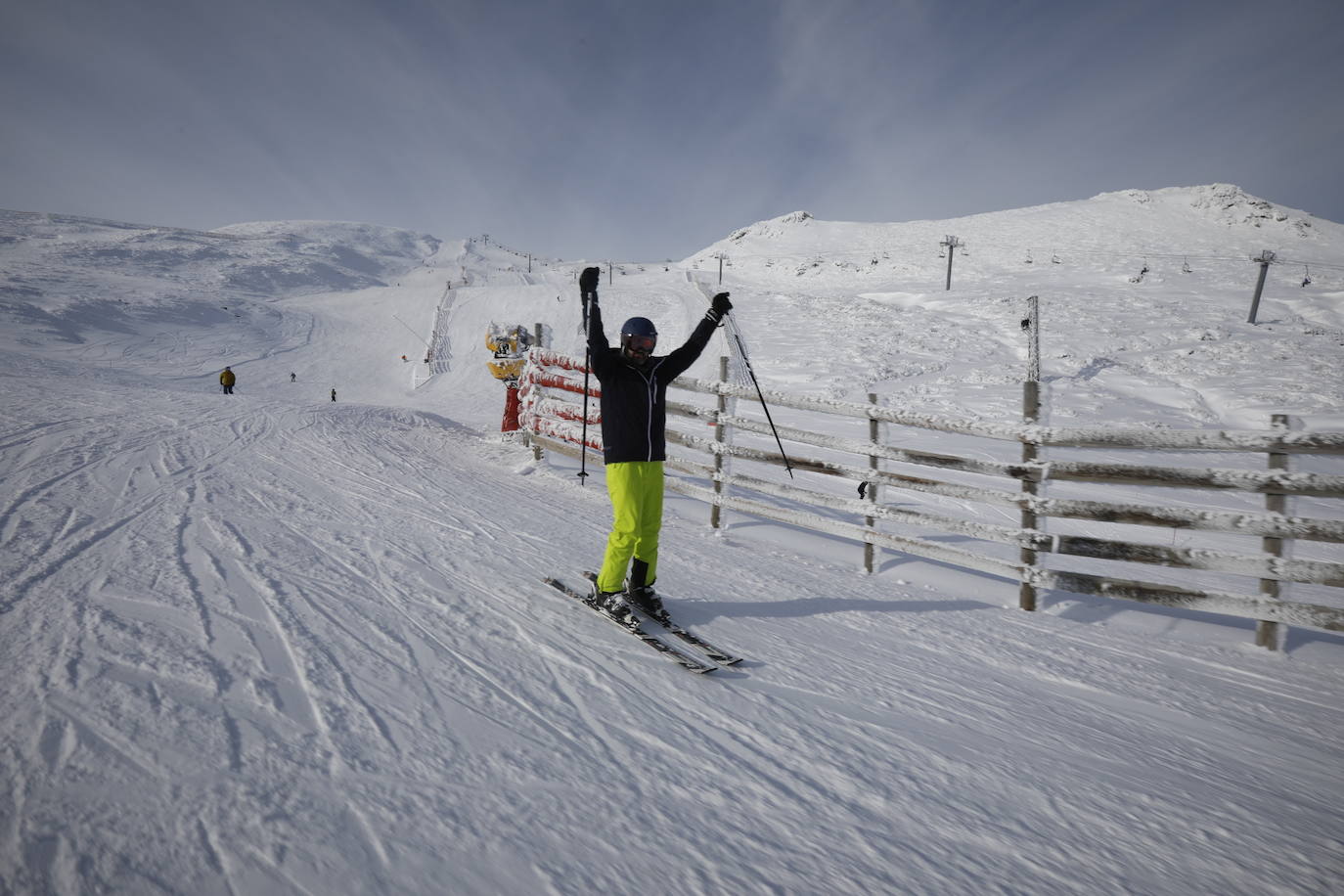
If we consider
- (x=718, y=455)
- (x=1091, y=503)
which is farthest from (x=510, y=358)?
(x=1091, y=503)

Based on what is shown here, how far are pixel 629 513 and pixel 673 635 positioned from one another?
2.70 feet

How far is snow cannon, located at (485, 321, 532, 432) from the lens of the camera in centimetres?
987

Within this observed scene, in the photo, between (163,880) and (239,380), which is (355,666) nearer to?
(163,880)

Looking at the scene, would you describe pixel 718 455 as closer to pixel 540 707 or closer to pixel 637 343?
pixel 637 343

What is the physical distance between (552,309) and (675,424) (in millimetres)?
24856

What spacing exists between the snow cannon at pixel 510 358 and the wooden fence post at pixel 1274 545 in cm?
946

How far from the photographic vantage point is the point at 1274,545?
3840mm

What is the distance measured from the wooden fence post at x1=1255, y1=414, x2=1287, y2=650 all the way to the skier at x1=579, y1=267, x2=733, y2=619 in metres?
4.22

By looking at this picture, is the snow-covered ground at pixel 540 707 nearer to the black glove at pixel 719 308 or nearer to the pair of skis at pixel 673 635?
the pair of skis at pixel 673 635

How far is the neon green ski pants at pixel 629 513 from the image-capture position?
3.40 m

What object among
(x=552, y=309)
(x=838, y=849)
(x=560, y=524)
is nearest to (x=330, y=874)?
(x=838, y=849)

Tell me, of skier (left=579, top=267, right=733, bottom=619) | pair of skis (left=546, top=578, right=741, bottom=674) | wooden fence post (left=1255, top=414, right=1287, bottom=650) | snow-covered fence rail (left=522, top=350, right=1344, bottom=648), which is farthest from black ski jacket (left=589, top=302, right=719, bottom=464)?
wooden fence post (left=1255, top=414, right=1287, bottom=650)

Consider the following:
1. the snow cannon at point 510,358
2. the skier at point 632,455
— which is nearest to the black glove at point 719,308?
the skier at point 632,455

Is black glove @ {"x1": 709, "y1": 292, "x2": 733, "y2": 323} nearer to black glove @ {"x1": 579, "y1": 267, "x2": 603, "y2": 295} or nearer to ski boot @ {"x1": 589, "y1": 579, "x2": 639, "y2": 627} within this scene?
black glove @ {"x1": 579, "y1": 267, "x2": 603, "y2": 295}
